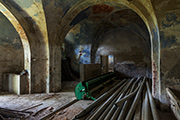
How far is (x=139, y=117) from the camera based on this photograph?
9.93ft

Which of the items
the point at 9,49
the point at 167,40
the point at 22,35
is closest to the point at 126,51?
the point at 167,40

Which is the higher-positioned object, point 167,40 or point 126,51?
point 126,51

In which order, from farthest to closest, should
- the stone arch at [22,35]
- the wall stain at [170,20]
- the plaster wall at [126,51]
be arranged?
1. the plaster wall at [126,51]
2. the stone arch at [22,35]
3. the wall stain at [170,20]

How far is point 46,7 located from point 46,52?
2.36m

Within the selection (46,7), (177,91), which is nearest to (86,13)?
(46,7)

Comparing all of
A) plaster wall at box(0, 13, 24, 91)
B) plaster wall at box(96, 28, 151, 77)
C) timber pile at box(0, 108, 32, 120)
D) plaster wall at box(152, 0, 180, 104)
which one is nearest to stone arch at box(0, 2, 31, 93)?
plaster wall at box(0, 13, 24, 91)

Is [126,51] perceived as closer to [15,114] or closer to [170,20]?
[170,20]

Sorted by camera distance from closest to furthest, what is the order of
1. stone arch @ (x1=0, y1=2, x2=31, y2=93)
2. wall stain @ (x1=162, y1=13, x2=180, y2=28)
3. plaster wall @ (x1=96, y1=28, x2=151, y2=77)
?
wall stain @ (x1=162, y1=13, x2=180, y2=28), stone arch @ (x1=0, y1=2, x2=31, y2=93), plaster wall @ (x1=96, y1=28, x2=151, y2=77)

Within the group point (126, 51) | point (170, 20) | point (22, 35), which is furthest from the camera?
point (126, 51)

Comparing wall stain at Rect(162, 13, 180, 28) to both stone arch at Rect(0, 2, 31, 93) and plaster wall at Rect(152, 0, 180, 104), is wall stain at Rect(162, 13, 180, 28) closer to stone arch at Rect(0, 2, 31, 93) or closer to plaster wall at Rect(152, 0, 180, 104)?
plaster wall at Rect(152, 0, 180, 104)

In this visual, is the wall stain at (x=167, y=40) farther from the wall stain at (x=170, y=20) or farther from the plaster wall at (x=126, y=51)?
the plaster wall at (x=126, y=51)

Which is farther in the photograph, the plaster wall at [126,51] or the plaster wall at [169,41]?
the plaster wall at [126,51]

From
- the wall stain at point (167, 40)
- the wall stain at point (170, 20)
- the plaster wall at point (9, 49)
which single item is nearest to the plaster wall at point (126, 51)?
the plaster wall at point (9, 49)

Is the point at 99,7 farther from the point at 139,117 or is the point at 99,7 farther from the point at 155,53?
the point at 139,117
